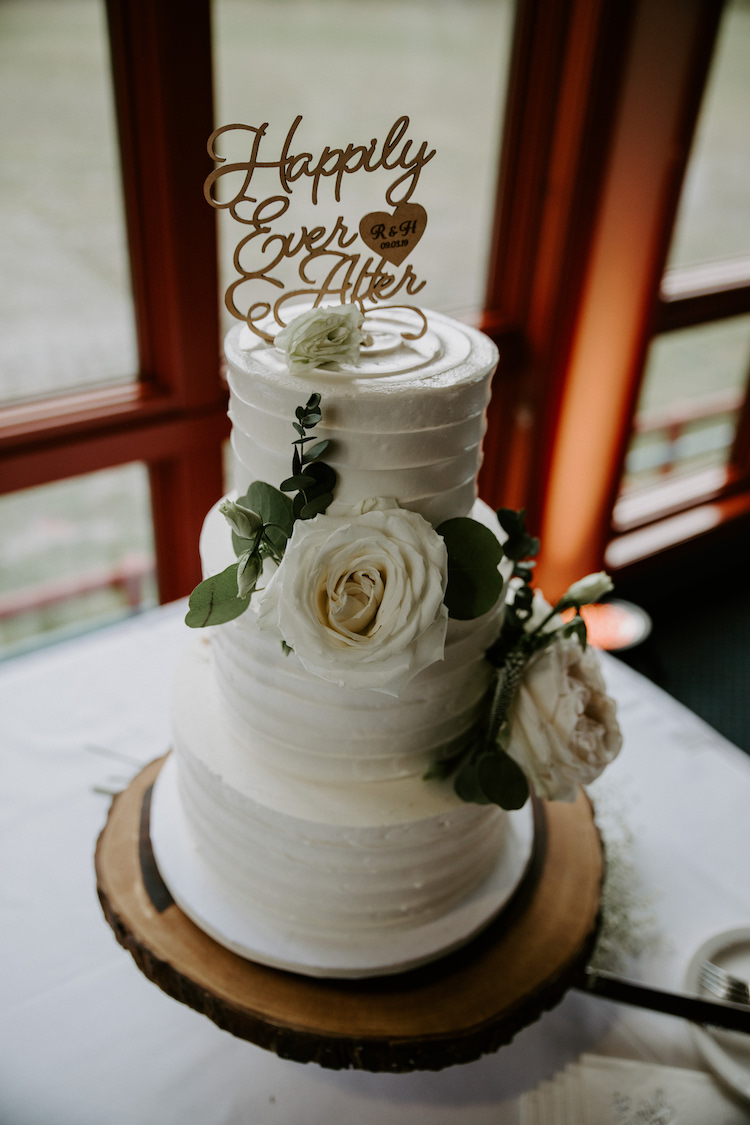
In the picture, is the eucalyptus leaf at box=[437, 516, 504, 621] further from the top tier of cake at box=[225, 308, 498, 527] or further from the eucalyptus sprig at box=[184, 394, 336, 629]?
the eucalyptus sprig at box=[184, 394, 336, 629]

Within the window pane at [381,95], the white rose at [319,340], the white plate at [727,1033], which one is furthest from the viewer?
the window pane at [381,95]

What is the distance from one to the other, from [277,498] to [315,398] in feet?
0.44

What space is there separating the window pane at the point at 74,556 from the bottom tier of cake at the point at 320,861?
4.11 ft

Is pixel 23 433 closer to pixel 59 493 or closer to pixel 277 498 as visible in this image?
pixel 59 493

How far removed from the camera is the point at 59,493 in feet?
7.95

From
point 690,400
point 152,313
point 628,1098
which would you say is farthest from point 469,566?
point 690,400

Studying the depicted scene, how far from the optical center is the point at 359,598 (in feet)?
3.02

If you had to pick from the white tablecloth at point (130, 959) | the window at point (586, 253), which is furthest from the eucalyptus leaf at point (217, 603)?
the window at point (586, 253)

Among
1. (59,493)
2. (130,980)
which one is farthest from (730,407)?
(130,980)

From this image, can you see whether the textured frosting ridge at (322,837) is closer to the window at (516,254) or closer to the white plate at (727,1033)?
the white plate at (727,1033)

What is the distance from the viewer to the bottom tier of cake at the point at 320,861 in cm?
113

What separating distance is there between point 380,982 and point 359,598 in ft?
2.12

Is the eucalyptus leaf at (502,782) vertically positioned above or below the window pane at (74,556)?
above

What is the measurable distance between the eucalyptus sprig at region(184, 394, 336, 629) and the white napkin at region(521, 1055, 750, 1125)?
85 centimetres
